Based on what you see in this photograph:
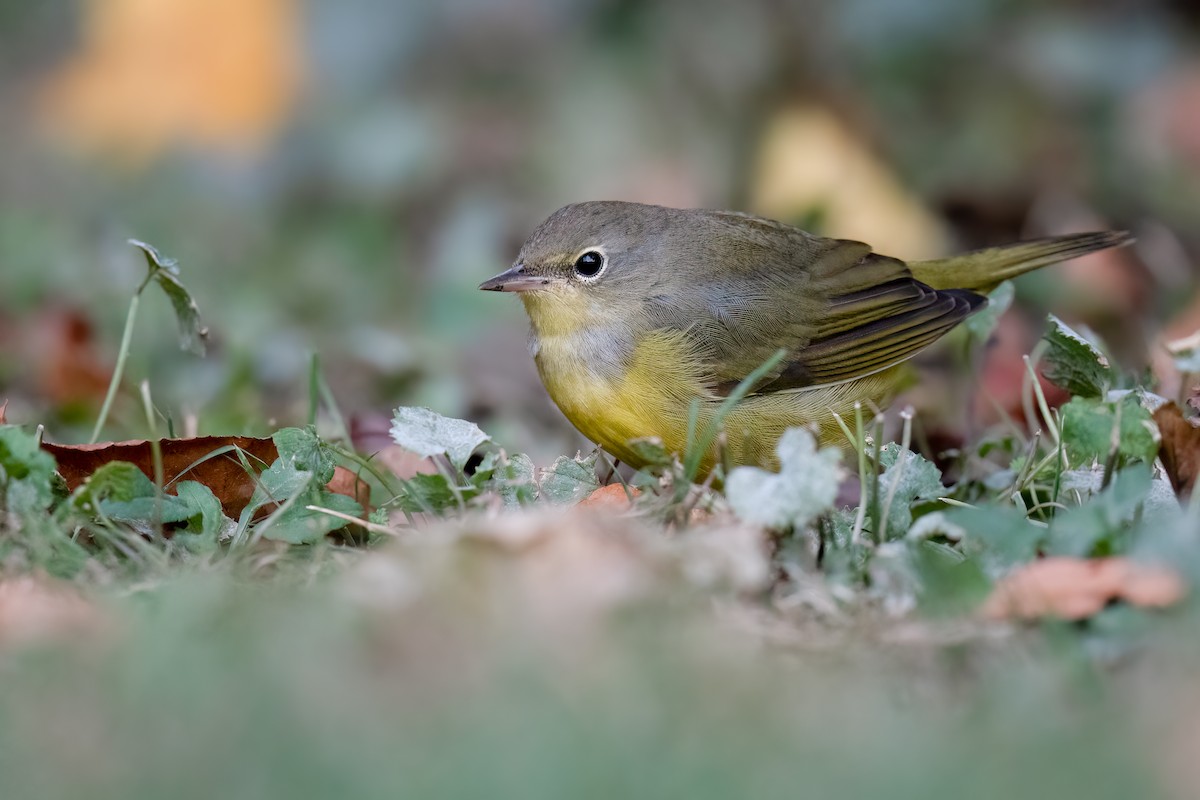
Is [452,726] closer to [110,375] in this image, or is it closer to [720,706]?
[720,706]

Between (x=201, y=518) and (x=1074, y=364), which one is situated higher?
(x=1074, y=364)

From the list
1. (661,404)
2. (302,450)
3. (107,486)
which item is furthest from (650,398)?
(107,486)

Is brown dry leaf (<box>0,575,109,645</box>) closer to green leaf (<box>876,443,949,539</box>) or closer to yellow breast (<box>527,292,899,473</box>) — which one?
yellow breast (<box>527,292,899,473</box>)

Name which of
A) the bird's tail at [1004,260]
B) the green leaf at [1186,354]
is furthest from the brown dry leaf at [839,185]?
the green leaf at [1186,354]

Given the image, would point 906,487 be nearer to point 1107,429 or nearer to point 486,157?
point 1107,429

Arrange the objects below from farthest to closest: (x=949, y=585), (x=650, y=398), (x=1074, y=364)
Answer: (x=650, y=398) → (x=1074, y=364) → (x=949, y=585)

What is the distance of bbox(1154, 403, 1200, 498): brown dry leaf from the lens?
338 centimetres

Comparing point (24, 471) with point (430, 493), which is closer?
point (24, 471)

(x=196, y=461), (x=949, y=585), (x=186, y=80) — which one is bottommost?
(x=196, y=461)

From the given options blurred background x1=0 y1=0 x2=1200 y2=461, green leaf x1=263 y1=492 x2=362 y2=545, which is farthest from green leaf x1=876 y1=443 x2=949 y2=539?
blurred background x1=0 y1=0 x2=1200 y2=461

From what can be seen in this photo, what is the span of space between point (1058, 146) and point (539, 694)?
7.13 meters

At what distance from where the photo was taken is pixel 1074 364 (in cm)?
387

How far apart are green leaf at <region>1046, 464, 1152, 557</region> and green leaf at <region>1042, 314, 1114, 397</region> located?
0.81 metres

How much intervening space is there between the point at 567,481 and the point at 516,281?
980 millimetres
